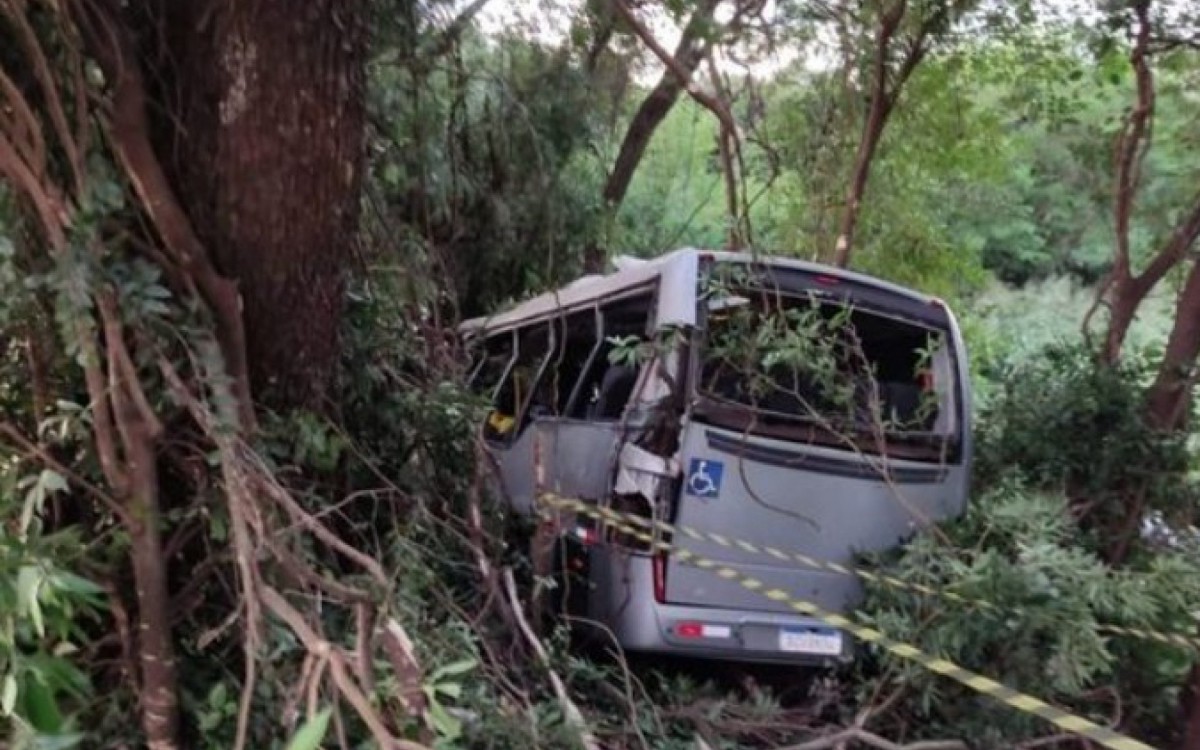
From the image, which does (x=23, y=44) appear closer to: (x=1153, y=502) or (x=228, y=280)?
(x=228, y=280)

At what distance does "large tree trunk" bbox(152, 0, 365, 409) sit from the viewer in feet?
10.7

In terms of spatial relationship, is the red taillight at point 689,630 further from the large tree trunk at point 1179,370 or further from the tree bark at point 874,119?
the tree bark at point 874,119

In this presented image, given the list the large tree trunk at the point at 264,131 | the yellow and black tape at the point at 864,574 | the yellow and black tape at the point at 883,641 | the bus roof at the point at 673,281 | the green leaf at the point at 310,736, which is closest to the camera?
the green leaf at the point at 310,736

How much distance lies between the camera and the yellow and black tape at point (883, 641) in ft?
12.6

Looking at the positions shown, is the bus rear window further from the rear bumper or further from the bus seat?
the rear bumper

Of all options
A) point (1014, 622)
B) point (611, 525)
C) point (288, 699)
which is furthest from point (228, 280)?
point (1014, 622)

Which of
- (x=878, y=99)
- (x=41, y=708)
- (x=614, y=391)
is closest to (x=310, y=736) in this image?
(x=41, y=708)

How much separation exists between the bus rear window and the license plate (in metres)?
0.90

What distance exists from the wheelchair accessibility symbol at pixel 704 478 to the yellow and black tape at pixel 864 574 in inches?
6.5

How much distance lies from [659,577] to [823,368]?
1154 millimetres

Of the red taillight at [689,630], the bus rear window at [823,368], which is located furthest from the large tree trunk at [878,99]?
the red taillight at [689,630]

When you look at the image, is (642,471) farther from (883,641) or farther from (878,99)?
(878,99)

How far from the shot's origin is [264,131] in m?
3.29

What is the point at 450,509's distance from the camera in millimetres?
4785
